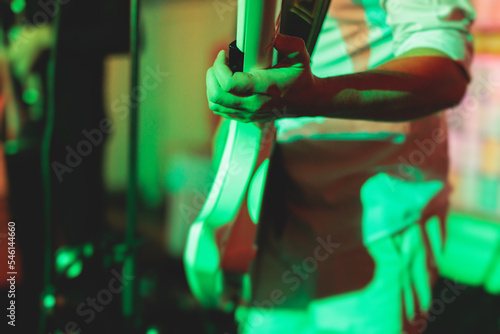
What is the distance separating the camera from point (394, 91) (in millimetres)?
424

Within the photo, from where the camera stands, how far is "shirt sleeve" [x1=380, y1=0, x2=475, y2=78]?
1.54 feet

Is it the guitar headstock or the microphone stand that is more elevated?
the guitar headstock

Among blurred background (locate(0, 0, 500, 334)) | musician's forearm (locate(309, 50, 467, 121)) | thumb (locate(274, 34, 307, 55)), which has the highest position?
thumb (locate(274, 34, 307, 55))

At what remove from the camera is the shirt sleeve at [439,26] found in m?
0.47

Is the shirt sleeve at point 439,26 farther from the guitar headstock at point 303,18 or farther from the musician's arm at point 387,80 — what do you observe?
the guitar headstock at point 303,18

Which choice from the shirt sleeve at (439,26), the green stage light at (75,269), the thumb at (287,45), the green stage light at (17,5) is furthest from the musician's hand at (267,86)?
the green stage light at (17,5)

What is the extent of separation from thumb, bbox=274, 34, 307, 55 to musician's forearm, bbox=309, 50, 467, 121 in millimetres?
44

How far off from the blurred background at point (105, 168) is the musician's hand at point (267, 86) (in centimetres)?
27

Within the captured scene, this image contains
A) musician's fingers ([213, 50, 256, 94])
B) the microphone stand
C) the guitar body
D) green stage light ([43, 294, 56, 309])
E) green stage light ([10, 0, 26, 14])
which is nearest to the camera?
musician's fingers ([213, 50, 256, 94])

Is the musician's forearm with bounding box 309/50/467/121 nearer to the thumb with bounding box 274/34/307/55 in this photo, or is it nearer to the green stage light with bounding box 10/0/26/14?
the thumb with bounding box 274/34/307/55

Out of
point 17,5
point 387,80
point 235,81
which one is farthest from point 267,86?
point 17,5

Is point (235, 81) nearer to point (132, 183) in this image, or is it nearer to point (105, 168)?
point (132, 183)

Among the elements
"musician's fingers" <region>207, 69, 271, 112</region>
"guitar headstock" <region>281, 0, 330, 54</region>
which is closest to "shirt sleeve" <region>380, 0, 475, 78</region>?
"guitar headstock" <region>281, 0, 330, 54</region>

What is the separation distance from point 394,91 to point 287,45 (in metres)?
0.15
